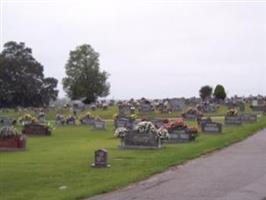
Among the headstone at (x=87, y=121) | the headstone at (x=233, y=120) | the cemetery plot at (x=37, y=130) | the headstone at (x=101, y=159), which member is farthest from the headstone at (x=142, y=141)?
the headstone at (x=87, y=121)

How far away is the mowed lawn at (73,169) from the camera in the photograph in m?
15.0

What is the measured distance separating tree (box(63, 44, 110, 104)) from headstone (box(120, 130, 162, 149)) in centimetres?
8374

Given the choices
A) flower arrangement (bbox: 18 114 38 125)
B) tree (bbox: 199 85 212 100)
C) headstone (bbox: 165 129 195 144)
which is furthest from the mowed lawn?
tree (bbox: 199 85 212 100)

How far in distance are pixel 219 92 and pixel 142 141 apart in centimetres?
6906

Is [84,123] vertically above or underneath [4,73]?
underneath

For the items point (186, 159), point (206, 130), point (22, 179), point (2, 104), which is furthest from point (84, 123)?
point (2, 104)

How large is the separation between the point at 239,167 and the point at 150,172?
8.89 ft

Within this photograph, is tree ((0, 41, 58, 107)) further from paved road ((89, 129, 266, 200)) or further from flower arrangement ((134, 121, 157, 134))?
paved road ((89, 129, 266, 200))

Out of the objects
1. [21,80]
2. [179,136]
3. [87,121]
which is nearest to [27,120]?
[87,121]

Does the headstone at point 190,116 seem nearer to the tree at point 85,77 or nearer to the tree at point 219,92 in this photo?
the tree at point 219,92

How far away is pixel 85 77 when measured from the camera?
4422 inches

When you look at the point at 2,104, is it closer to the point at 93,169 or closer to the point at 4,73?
the point at 4,73

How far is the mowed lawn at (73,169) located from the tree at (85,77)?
82.7 meters

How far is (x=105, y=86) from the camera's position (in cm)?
11325
